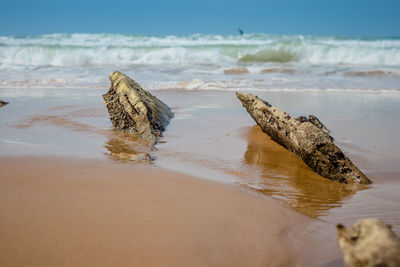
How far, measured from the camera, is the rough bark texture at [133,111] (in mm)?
4684

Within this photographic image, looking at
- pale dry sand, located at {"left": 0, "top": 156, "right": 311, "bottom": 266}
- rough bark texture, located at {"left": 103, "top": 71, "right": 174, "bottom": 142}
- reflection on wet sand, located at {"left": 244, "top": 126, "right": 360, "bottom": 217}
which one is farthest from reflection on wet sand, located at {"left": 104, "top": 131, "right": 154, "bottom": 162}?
reflection on wet sand, located at {"left": 244, "top": 126, "right": 360, "bottom": 217}

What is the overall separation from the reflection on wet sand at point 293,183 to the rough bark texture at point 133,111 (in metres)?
1.22

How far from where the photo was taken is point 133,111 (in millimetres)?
4832

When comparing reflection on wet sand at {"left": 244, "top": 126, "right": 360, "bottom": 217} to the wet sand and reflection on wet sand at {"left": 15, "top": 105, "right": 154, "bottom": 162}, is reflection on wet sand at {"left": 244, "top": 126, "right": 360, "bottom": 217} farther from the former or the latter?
reflection on wet sand at {"left": 15, "top": 105, "right": 154, "bottom": 162}

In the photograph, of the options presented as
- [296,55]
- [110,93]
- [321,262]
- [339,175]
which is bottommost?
[321,262]

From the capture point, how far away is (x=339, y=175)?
3.29m

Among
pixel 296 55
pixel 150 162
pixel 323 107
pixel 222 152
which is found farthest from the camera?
pixel 296 55

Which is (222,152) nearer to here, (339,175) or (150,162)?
(150,162)

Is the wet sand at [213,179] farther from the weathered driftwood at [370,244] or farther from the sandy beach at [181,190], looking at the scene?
the weathered driftwood at [370,244]

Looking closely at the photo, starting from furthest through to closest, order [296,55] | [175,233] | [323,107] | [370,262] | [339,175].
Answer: [296,55]
[323,107]
[339,175]
[175,233]
[370,262]

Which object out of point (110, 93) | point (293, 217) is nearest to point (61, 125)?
point (110, 93)

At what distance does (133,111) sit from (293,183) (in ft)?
7.83

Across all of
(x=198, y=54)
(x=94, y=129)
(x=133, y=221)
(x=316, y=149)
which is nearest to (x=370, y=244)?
(x=133, y=221)

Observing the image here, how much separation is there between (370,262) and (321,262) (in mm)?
789
